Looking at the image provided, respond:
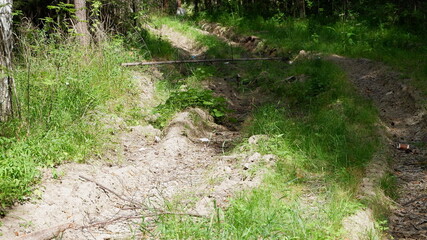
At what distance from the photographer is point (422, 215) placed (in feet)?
12.9

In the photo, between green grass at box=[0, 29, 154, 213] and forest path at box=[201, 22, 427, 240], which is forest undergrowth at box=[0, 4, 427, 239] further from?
forest path at box=[201, 22, 427, 240]

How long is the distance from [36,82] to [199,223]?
341 centimetres

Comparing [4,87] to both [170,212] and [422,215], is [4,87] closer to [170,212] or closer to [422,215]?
[170,212]

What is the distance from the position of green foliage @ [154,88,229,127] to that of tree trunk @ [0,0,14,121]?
7.66 ft

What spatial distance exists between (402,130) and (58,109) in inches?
202

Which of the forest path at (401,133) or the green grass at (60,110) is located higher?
the green grass at (60,110)

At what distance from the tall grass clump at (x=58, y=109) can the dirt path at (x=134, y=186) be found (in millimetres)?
207

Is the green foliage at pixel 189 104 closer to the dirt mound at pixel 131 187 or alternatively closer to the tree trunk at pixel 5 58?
the dirt mound at pixel 131 187

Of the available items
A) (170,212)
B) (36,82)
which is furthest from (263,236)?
(36,82)

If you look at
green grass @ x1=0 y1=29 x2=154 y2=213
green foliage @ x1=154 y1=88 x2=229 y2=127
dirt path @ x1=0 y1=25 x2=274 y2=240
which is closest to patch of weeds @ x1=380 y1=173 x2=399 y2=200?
dirt path @ x1=0 y1=25 x2=274 y2=240

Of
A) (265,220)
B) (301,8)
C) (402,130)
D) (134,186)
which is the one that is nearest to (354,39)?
(301,8)

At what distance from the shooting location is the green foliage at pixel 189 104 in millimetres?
6438

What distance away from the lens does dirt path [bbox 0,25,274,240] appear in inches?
135

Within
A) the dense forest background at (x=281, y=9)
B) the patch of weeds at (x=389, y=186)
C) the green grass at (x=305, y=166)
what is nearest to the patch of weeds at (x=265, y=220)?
the green grass at (x=305, y=166)
